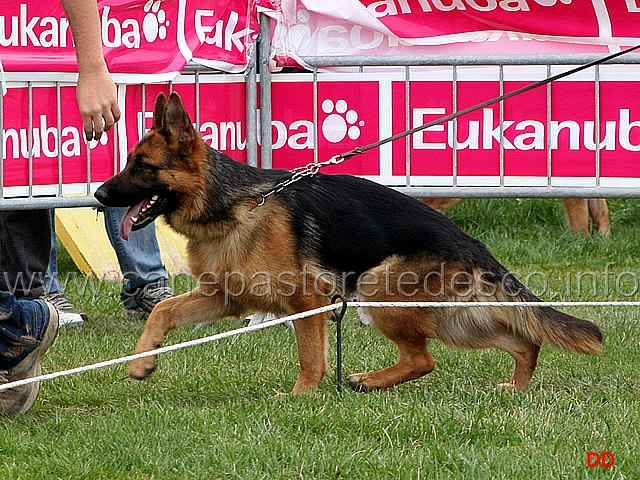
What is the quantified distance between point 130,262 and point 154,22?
1.49 m

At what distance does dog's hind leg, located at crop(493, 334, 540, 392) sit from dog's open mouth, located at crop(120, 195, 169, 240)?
1558mm

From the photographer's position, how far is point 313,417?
3637 mm

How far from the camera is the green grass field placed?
3.16 metres

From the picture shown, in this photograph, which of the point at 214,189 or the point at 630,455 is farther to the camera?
the point at 214,189

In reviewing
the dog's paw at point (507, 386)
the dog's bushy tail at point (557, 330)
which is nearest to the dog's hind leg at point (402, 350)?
the dog's paw at point (507, 386)

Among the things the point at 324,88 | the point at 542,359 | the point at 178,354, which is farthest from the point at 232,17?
the point at 542,359

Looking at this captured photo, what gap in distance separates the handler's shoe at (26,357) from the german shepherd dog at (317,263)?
490 mm

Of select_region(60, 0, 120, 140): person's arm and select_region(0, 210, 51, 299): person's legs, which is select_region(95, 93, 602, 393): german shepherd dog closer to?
select_region(60, 0, 120, 140): person's arm

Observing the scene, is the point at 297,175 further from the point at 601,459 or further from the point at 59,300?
the point at 59,300

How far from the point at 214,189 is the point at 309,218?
17.0 inches

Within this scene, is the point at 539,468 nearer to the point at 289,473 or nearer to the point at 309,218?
the point at 289,473

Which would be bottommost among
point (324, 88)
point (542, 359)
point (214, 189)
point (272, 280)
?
point (542, 359)

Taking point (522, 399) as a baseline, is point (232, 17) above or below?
above

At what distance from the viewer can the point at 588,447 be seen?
3287 mm
